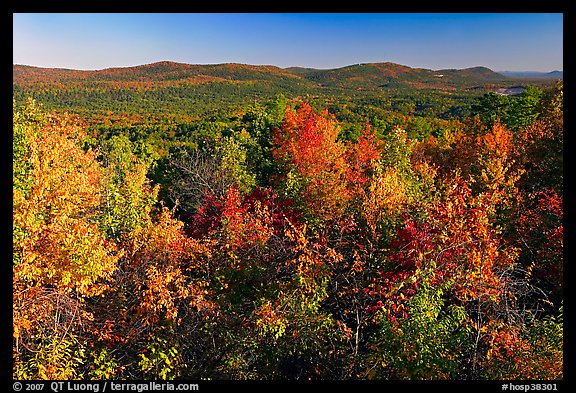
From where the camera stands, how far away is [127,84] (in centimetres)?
13538

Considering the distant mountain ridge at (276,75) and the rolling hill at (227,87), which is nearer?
the rolling hill at (227,87)

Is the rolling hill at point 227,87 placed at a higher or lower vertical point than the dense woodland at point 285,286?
higher

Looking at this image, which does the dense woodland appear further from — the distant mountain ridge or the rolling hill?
the distant mountain ridge

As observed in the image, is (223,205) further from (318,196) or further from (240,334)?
(240,334)

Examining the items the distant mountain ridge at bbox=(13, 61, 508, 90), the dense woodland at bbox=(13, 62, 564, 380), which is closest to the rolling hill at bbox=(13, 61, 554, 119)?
the distant mountain ridge at bbox=(13, 61, 508, 90)

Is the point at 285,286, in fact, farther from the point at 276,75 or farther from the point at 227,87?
the point at 276,75


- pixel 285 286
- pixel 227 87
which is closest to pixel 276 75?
pixel 227 87

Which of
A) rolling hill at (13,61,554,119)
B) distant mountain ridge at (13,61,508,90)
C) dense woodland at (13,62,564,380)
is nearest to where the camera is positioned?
dense woodland at (13,62,564,380)

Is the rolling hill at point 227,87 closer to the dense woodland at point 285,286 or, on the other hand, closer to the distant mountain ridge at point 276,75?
the distant mountain ridge at point 276,75

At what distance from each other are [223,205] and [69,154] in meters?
7.79

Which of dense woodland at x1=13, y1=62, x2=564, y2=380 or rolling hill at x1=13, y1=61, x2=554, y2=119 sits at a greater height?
rolling hill at x1=13, y1=61, x2=554, y2=119

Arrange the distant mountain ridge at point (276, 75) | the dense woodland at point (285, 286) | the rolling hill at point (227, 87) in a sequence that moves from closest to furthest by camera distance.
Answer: the dense woodland at point (285, 286) → the rolling hill at point (227, 87) → the distant mountain ridge at point (276, 75)

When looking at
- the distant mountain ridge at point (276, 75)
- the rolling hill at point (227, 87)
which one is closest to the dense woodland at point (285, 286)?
the rolling hill at point (227, 87)

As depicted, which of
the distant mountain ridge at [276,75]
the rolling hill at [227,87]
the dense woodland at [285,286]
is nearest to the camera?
the dense woodland at [285,286]
